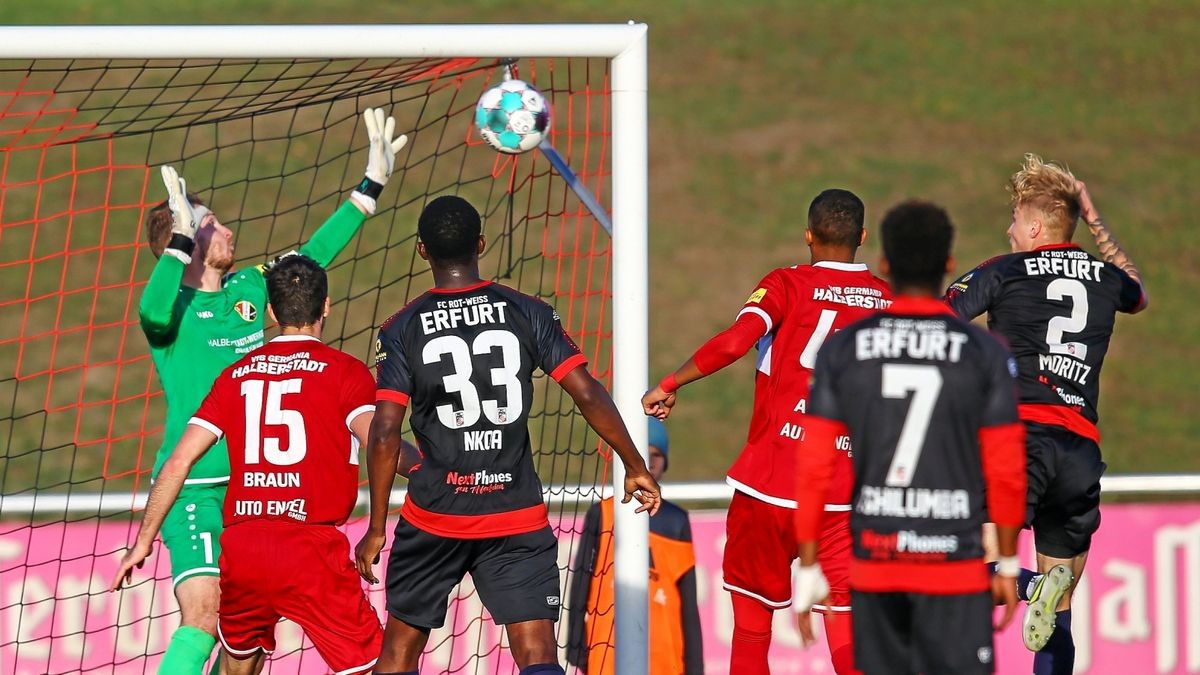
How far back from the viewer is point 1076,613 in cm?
875

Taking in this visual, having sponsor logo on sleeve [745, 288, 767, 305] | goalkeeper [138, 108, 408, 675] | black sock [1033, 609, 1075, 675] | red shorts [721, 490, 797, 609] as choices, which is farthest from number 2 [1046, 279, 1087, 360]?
goalkeeper [138, 108, 408, 675]

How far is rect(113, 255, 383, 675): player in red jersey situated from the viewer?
5.65 m

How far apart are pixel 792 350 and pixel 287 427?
2.00 m

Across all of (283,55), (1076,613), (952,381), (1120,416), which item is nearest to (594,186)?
(1120,416)

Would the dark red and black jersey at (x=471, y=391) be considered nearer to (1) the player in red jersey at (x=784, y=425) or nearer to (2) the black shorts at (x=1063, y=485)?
(1) the player in red jersey at (x=784, y=425)

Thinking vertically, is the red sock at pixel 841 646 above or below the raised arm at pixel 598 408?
below

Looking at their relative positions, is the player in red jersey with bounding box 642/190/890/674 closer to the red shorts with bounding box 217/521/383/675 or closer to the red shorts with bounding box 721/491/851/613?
the red shorts with bounding box 721/491/851/613

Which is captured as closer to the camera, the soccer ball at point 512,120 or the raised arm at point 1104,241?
the raised arm at point 1104,241

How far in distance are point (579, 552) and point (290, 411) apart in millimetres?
2443

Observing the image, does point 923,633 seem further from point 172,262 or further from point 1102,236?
point 172,262

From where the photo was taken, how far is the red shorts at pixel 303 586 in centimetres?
564

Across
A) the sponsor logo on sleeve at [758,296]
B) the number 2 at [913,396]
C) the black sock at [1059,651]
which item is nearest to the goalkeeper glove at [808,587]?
the number 2 at [913,396]

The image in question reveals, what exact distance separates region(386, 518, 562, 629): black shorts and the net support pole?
99 cm

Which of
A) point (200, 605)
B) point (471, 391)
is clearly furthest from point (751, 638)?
point (200, 605)
